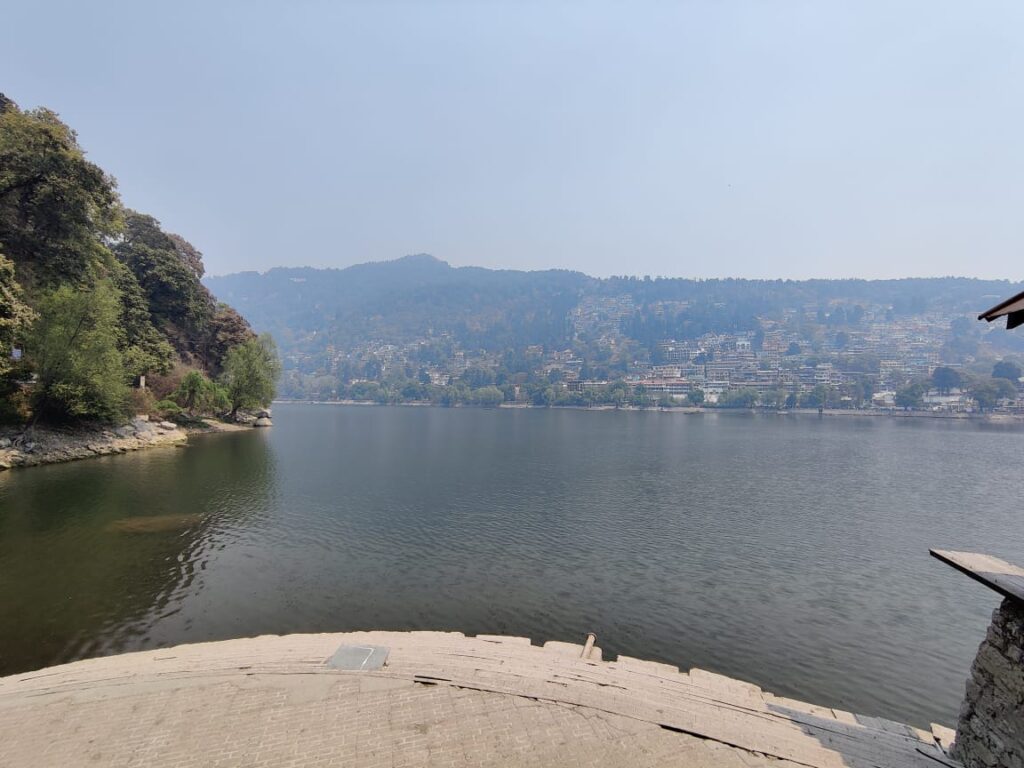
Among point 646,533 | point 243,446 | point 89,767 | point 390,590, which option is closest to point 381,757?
point 89,767

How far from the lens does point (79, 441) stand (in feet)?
162

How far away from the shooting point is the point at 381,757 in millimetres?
9016

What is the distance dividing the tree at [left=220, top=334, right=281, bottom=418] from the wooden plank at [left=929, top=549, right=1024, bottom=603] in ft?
308

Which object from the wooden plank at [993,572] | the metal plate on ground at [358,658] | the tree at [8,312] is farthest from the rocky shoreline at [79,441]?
the wooden plank at [993,572]

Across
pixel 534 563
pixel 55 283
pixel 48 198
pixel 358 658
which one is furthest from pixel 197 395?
pixel 358 658

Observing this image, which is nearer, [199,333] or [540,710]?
[540,710]

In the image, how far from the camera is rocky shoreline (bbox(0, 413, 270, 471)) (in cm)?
4328

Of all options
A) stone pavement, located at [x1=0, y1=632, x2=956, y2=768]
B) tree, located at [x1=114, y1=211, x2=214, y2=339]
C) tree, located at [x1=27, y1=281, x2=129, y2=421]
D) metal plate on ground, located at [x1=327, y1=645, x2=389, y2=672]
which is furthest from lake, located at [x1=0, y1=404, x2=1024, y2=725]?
tree, located at [x1=114, y1=211, x2=214, y2=339]

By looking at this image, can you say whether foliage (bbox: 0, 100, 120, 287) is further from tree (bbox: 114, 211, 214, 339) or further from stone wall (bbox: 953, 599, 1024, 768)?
stone wall (bbox: 953, 599, 1024, 768)

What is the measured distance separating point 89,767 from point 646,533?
28814 mm

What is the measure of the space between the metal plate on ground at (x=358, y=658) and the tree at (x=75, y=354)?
4900cm

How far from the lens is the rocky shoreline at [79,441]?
142ft

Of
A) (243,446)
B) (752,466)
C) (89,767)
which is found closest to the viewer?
(89,767)

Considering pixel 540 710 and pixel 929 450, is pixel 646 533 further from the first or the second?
pixel 929 450
